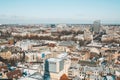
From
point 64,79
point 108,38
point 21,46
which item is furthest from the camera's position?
point 108,38

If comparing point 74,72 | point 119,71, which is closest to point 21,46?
point 74,72

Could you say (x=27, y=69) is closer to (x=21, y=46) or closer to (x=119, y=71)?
(x=119, y=71)

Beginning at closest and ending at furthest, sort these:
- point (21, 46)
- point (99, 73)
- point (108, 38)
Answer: point (99, 73) → point (21, 46) → point (108, 38)

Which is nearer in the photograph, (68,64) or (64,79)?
(64,79)

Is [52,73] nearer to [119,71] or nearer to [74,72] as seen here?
[74,72]

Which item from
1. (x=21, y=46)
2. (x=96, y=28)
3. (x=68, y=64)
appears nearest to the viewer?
→ (x=68, y=64)

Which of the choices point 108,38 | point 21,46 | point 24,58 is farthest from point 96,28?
point 24,58

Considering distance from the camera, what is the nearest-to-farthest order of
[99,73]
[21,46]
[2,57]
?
[99,73] < [2,57] < [21,46]

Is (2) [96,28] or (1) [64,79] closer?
(1) [64,79]
